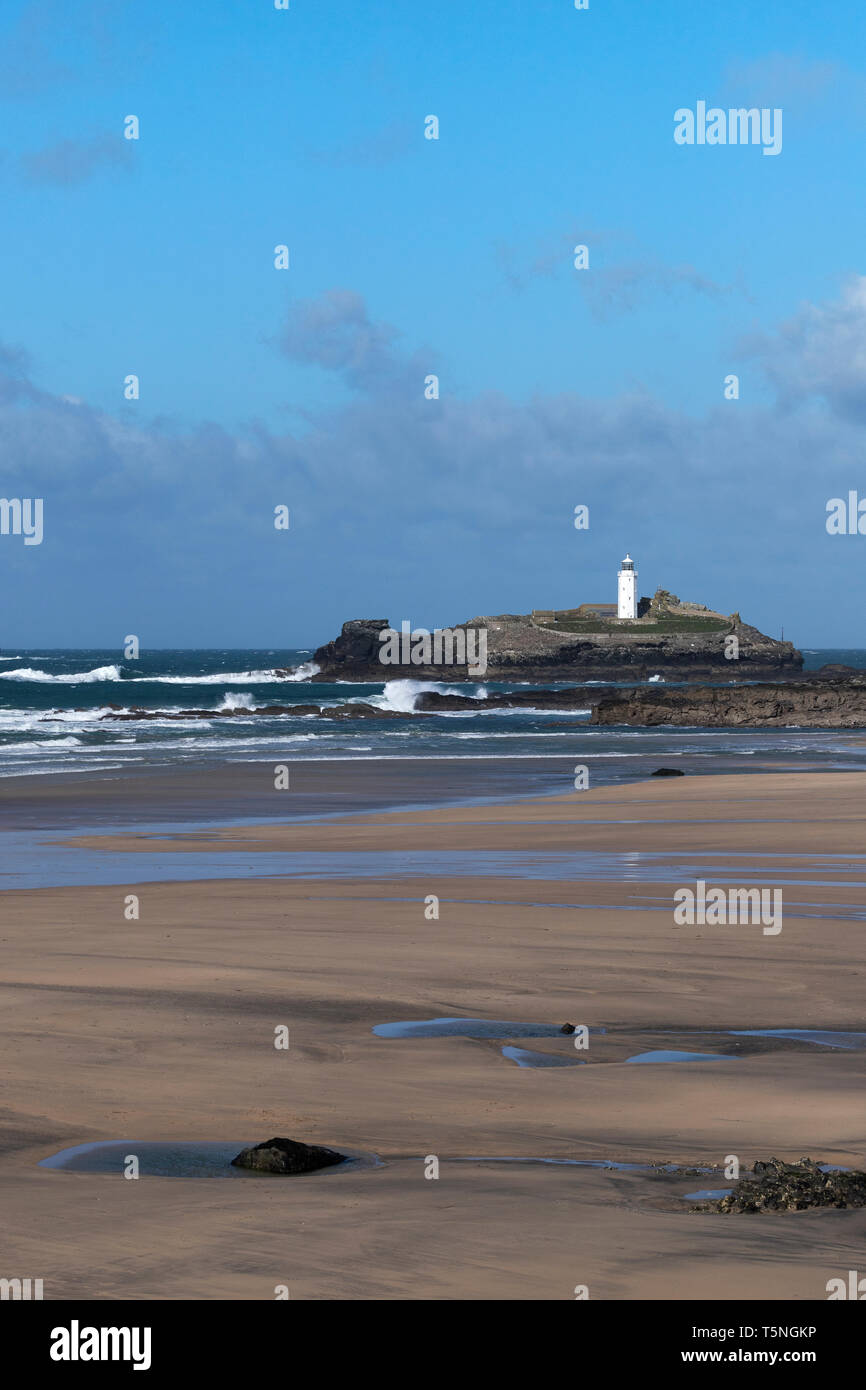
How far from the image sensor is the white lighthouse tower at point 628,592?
160 metres

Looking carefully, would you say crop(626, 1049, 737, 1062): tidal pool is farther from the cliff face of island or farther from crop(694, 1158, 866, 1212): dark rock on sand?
the cliff face of island

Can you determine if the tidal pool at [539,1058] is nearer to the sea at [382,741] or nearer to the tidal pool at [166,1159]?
the tidal pool at [166,1159]

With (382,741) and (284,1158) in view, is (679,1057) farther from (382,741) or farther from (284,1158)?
(382,741)

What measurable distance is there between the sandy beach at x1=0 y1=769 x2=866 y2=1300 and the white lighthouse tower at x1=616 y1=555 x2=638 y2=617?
5675 inches

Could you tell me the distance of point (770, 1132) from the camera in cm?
702

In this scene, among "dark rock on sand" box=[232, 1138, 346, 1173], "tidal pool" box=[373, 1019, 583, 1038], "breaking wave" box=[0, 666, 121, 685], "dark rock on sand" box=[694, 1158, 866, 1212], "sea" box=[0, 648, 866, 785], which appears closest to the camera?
"dark rock on sand" box=[694, 1158, 866, 1212]

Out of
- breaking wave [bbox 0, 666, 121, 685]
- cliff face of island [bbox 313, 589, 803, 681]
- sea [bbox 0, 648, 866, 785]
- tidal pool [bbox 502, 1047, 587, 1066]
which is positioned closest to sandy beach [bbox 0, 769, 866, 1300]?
tidal pool [bbox 502, 1047, 587, 1066]

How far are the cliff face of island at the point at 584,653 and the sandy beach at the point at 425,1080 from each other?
387ft

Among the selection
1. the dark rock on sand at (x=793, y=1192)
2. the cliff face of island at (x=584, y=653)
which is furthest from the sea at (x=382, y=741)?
the cliff face of island at (x=584, y=653)

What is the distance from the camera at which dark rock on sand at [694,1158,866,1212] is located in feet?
18.9

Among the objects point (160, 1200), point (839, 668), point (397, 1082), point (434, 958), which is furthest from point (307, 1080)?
point (839, 668)
